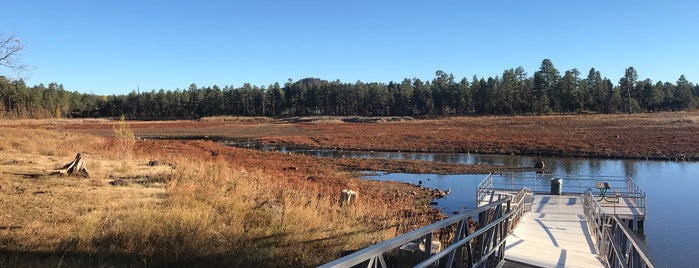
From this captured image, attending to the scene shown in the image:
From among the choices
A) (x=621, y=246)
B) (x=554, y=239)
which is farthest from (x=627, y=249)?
(x=554, y=239)

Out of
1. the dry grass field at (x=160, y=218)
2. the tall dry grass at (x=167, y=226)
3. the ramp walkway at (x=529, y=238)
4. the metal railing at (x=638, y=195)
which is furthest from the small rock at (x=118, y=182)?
the metal railing at (x=638, y=195)

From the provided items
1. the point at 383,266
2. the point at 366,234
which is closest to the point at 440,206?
the point at 366,234

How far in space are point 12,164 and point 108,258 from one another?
12.2 m

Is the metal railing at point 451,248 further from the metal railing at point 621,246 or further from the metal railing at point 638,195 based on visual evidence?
the metal railing at point 638,195

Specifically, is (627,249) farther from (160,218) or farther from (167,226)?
(160,218)

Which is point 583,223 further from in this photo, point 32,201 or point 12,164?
point 12,164

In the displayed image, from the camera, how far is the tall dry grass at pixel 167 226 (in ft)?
24.1

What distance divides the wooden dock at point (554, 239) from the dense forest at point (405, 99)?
4221 inches

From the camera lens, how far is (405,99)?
148m

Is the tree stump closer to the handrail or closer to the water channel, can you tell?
the handrail

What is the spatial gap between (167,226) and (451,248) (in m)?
5.66

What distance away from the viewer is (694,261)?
48.1 feet

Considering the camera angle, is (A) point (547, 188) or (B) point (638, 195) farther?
(A) point (547, 188)

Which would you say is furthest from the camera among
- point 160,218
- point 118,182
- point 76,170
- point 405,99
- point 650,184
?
point 405,99
